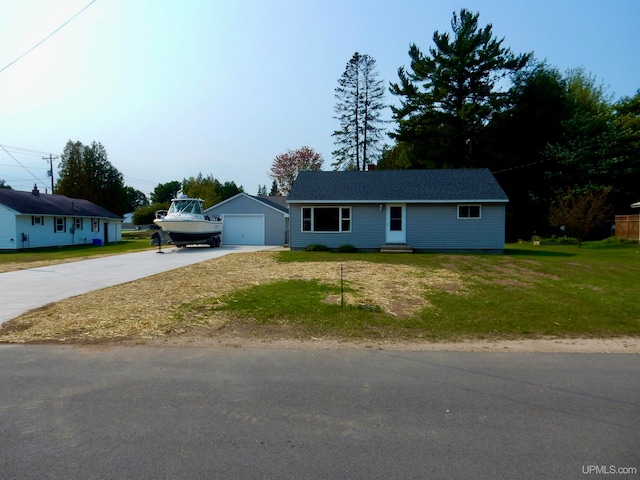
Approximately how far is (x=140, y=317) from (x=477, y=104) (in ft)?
113

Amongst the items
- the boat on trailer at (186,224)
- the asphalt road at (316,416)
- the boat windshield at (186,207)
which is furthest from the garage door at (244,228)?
the asphalt road at (316,416)

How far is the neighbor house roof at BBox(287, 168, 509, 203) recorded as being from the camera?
20578 mm

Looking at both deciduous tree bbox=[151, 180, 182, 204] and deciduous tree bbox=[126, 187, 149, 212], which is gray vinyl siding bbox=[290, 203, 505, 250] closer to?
deciduous tree bbox=[151, 180, 182, 204]

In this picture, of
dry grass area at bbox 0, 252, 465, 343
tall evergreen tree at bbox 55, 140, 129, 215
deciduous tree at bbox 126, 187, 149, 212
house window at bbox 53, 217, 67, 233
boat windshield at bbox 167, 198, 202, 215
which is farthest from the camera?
deciduous tree at bbox 126, 187, 149, 212

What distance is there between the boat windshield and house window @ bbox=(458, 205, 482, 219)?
14.6 m

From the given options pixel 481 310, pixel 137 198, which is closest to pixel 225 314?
pixel 481 310

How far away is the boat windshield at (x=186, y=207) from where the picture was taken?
23812 mm

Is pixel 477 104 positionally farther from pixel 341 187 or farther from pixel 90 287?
pixel 90 287

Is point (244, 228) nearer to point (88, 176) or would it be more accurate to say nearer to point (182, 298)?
point (182, 298)

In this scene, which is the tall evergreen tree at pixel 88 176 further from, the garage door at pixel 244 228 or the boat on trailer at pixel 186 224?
the boat on trailer at pixel 186 224

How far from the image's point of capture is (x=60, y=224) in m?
33.6

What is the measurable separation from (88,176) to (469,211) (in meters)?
47.2

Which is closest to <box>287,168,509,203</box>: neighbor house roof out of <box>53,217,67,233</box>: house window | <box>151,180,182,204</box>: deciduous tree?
<box>53,217,67,233</box>: house window

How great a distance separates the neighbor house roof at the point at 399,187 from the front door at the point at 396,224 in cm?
63
